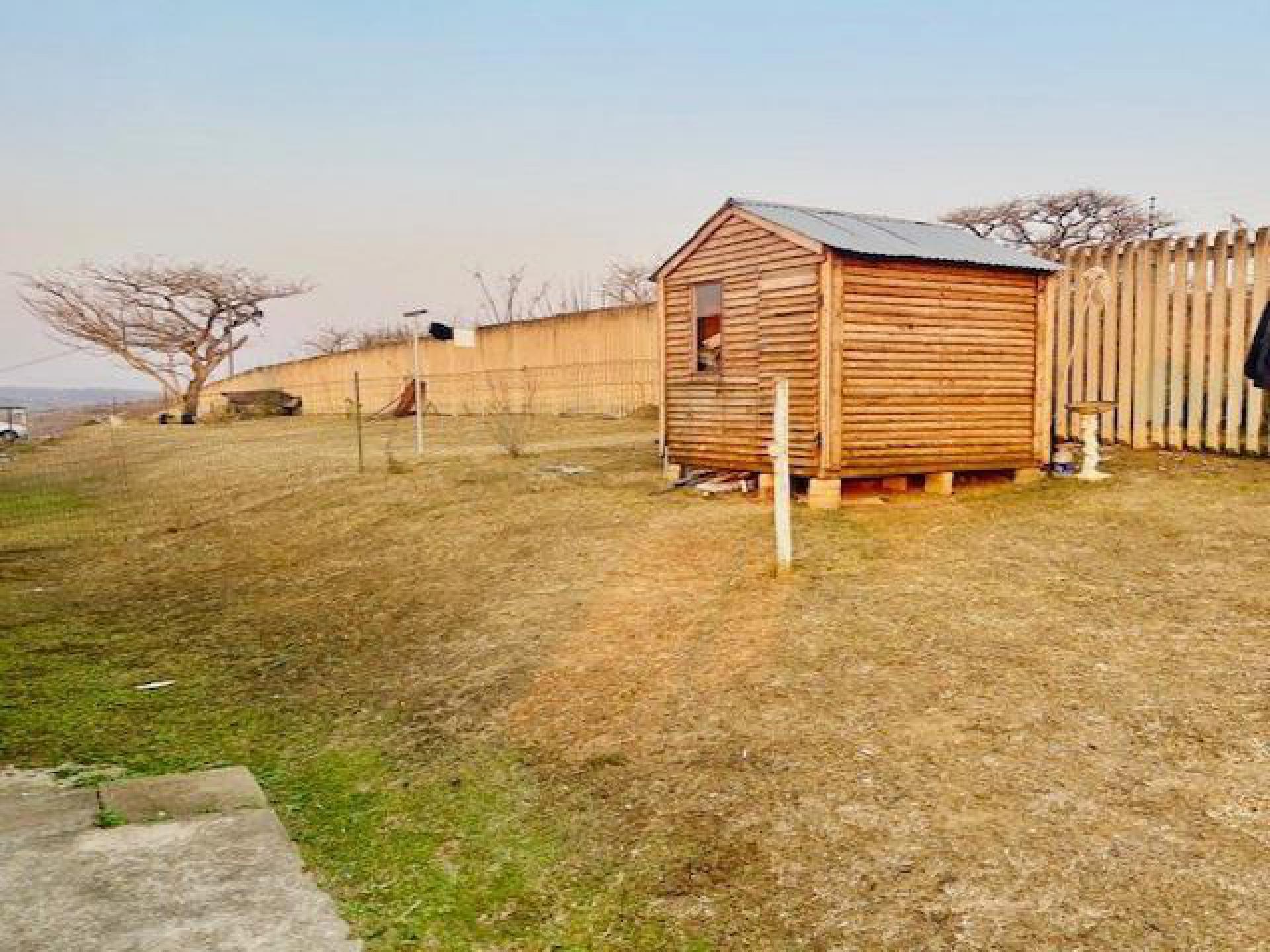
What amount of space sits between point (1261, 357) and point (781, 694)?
25.1 feet

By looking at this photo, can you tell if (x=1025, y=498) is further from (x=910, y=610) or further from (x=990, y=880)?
(x=990, y=880)

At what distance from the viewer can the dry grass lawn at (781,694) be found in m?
3.22

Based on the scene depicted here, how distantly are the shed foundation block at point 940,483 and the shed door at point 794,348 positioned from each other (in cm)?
168

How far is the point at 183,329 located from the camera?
147 ft

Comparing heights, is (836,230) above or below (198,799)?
above

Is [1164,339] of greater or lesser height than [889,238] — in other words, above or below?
below

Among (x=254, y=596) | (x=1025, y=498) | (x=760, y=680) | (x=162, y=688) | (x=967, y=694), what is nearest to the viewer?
(x=967, y=694)

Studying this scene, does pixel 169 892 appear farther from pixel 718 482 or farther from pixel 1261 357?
pixel 1261 357

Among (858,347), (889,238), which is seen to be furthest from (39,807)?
(889,238)

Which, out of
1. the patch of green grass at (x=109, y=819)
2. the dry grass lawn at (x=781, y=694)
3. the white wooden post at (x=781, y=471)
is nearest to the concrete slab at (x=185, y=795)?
the patch of green grass at (x=109, y=819)

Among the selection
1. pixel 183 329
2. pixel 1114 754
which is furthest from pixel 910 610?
pixel 183 329

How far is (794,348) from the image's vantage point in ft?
32.5

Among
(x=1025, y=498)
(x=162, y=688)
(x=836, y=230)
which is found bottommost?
(x=162, y=688)

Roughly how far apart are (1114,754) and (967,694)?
85 centimetres
